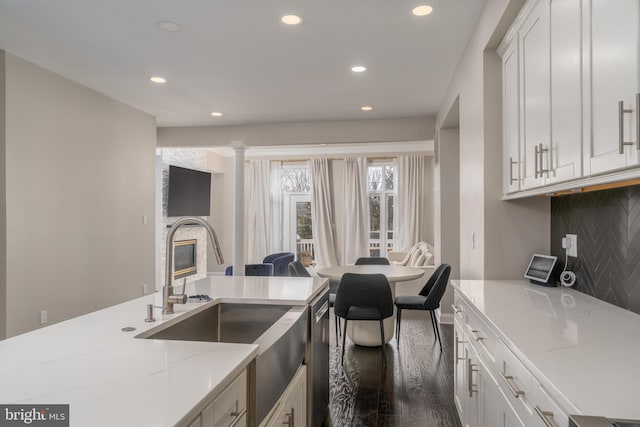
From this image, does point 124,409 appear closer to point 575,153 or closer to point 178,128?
point 575,153

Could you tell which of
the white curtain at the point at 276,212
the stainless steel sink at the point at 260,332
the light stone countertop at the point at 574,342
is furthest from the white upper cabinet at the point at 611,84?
the white curtain at the point at 276,212

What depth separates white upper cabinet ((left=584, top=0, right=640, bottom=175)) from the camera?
3.88 feet

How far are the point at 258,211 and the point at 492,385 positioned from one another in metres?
8.00

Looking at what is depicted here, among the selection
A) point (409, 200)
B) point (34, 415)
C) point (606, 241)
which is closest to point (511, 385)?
point (606, 241)

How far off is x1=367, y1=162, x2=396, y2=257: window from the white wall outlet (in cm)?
663

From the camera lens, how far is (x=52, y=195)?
404cm

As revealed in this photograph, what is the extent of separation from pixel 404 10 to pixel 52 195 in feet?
11.9

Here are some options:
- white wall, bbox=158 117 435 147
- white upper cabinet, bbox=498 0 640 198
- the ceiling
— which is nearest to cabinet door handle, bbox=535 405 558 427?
white upper cabinet, bbox=498 0 640 198

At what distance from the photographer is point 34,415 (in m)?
0.82

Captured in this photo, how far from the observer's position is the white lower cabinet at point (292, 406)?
150cm

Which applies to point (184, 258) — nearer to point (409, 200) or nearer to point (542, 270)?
point (409, 200)

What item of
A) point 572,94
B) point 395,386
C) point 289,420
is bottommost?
point 395,386

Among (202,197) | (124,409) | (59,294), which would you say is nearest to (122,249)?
(59,294)

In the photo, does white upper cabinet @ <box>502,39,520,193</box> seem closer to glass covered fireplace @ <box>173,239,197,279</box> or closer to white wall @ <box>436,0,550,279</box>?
white wall @ <box>436,0,550,279</box>
